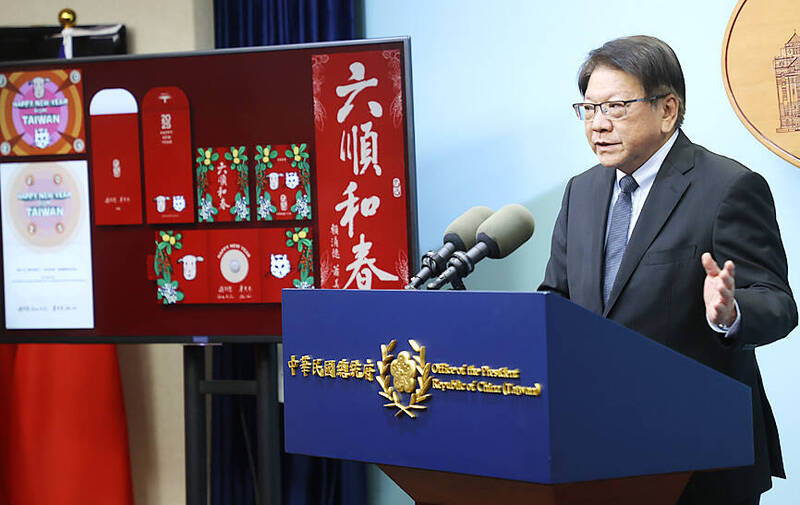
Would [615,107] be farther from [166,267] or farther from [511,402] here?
[166,267]

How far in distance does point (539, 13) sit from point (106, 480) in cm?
229

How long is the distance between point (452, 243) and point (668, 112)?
0.57m

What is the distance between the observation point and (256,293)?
274 cm

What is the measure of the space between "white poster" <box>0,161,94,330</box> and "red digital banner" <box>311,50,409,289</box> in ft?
2.69

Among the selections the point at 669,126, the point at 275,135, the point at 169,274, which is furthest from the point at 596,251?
the point at 169,274

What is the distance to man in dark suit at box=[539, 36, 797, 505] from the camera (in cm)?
169

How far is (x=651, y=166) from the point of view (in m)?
1.89

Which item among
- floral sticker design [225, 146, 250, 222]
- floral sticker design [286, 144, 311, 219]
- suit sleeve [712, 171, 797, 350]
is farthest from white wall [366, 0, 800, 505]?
suit sleeve [712, 171, 797, 350]

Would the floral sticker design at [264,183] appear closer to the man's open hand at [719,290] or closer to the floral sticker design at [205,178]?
the floral sticker design at [205,178]

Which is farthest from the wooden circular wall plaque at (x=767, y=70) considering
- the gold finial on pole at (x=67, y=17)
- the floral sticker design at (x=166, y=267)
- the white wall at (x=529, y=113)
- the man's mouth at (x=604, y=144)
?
the gold finial on pole at (x=67, y=17)

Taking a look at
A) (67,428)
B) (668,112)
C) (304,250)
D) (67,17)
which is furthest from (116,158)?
(668,112)

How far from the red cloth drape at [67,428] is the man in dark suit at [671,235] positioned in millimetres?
2034

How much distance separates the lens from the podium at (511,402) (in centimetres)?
117

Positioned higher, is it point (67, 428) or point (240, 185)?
point (240, 185)
